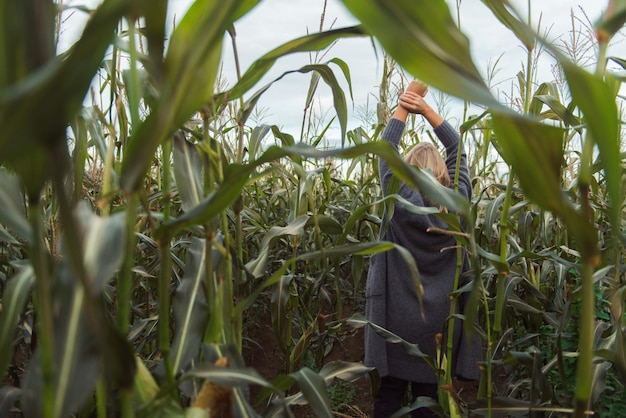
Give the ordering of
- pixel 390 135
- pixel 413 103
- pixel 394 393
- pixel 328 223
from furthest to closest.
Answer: pixel 394 393 < pixel 390 135 < pixel 413 103 < pixel 328 223

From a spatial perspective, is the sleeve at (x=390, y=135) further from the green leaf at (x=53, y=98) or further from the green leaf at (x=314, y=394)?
the green leaf at (x=53, y=98)

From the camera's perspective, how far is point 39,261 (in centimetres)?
45

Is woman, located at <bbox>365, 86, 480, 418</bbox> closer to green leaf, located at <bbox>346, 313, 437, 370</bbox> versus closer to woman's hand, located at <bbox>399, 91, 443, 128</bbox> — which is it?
woman's hand, located at <bbox>399, 91, 443, 128</bbox>

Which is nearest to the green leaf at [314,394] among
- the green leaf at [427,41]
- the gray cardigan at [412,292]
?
the green leaf at [427,41]

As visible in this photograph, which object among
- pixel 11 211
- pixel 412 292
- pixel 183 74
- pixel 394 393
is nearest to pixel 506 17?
pixel 183 74

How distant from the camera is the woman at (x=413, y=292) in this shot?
207 cm

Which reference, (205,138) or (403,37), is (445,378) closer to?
(205,138)

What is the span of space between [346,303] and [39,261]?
3.06 m

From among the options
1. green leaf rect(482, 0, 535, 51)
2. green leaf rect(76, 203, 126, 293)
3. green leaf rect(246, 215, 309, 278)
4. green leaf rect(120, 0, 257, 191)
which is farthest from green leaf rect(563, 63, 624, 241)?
green leaf rect(246, 215, 309, 278)

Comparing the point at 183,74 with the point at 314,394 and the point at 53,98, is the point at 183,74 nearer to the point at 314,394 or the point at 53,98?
the point at 53,98

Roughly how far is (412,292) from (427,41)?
1.80 m

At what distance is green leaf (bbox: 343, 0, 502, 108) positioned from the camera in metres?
0.41

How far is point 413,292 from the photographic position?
2139 mm

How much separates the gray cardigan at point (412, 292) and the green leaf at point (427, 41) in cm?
160
